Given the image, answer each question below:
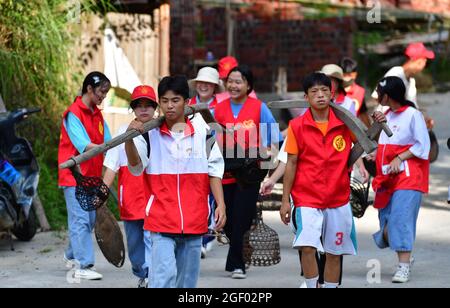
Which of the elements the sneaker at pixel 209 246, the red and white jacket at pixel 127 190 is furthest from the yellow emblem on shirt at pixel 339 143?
the sneaker at pixel 209 246

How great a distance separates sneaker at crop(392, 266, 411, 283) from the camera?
9.99 metres

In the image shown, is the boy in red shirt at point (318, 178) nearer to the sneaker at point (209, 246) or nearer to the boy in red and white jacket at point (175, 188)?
the boy in red and white jacket at point (175, 188)

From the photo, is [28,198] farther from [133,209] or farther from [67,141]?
[133,209]

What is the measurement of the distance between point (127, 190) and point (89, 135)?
77cm

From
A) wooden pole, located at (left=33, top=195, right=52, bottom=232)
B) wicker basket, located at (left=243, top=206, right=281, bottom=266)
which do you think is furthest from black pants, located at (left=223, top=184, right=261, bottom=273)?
wooden pole, located at (left=33, top=195, right=52, bottom=232)

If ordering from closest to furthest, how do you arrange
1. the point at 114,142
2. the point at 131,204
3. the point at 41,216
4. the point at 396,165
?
the point at 114,142 → the point at 131,204 → the point at 396,165 → the point at 41,216

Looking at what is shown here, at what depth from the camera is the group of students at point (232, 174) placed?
7.70 meters

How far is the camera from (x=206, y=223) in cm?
777

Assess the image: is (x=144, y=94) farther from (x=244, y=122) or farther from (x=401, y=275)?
(x=401, y=275)

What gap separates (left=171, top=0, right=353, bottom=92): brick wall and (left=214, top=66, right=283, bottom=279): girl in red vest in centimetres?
1236

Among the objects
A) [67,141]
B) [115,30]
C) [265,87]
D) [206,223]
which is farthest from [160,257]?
[265,87]

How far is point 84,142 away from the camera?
9.87 m

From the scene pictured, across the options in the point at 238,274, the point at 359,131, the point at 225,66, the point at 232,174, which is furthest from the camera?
the point at 225,66

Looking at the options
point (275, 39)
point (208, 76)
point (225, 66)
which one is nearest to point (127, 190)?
point (208, 76)
